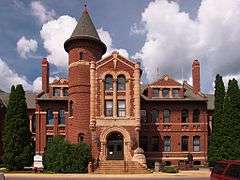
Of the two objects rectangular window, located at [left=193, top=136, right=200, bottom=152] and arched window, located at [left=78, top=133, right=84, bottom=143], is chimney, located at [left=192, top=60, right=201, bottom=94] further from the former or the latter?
arched window, located at [left=78, top=133, right=84, bottom=143]

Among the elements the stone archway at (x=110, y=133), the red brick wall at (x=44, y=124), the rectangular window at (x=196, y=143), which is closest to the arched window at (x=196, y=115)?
the rectangular window at (x=196, y=143)

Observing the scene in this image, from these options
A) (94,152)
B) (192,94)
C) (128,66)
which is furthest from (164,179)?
(192,94)

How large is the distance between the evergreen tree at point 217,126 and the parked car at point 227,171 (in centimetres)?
2799

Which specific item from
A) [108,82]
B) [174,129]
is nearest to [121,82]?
[108,82]

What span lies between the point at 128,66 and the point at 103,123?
6.96 meters

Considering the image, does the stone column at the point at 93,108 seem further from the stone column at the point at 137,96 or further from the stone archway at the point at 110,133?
the stone column at the point at 137,96

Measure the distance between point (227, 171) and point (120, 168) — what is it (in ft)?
80.8

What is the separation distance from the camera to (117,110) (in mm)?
45969

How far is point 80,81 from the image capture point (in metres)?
47.6

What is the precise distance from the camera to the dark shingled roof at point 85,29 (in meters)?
48.7

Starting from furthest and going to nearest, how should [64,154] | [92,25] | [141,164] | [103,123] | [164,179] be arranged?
[92,25] → [103,123] → [141,164] → [64,154] → [164,179]

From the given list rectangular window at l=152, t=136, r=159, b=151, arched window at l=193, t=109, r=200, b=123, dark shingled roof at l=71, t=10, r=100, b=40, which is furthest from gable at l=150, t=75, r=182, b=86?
dark shingled roof at l=71, t=10, r=100, b=40

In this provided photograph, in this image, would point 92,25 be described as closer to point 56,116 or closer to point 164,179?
point 56,116

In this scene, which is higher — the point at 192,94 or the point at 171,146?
the point at 192,94
